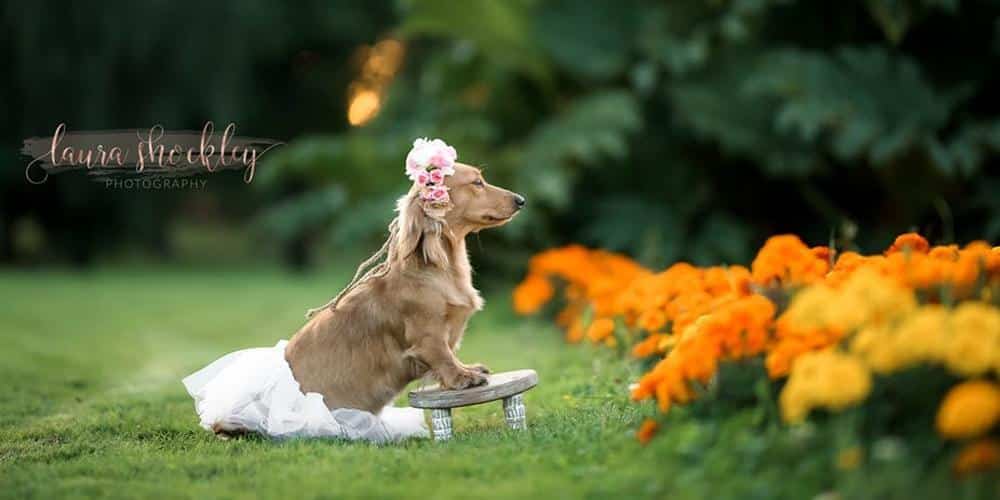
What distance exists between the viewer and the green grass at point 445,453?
3.90 m

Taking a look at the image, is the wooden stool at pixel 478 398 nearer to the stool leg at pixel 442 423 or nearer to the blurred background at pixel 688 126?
the stool leg at pixel 442 423

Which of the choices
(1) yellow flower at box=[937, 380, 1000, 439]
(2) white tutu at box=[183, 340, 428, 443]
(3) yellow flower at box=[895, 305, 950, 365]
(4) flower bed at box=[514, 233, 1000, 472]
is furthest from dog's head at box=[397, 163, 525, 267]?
(1) yellow flower at box=[937, 380, 1000, 439]

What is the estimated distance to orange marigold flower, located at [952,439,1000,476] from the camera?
132 inches

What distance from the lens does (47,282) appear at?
17953mm

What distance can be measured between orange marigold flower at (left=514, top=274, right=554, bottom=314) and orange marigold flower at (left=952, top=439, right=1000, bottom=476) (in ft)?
22.7

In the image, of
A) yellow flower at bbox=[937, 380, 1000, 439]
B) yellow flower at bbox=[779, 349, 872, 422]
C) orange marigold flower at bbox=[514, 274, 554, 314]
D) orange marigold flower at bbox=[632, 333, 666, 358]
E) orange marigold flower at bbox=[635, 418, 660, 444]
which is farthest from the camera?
orange marigold flower at bbox=[514, 274, 554, 314]

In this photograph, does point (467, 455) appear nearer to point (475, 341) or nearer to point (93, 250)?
point (475, 341)

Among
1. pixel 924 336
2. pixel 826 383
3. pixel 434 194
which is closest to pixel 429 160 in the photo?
pixel 434 194

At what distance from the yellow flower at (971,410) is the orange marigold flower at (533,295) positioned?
693cm

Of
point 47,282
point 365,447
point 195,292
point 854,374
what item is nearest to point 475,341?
point 365,447

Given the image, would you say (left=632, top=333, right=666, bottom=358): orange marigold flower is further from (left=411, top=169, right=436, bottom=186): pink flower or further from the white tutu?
(left=411, top=169, right=436, bottom=186): pink flower

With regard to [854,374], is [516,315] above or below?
above

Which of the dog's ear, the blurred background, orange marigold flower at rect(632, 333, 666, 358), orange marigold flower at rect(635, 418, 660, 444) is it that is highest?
the blurred background

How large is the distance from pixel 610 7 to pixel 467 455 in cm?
891
